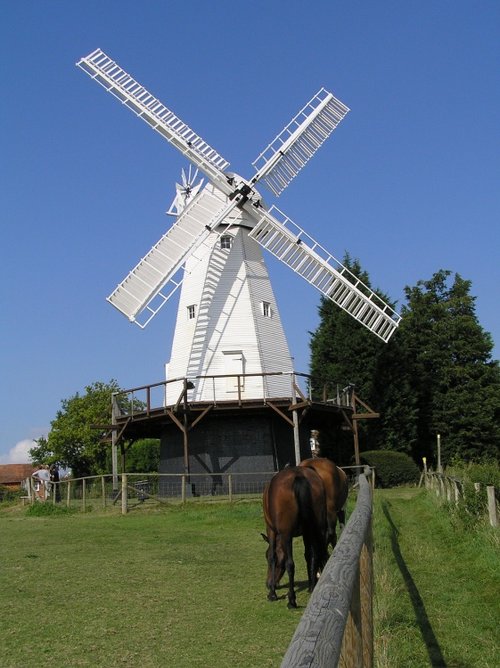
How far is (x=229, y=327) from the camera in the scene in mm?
27234

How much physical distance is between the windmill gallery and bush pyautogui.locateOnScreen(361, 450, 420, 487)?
5.20 metres

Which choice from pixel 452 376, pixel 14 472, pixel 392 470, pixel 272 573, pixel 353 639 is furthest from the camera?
pixel 14 472

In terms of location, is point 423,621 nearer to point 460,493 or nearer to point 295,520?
point 295,520

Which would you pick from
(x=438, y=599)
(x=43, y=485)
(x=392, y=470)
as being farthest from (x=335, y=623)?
(x=392, y=470)

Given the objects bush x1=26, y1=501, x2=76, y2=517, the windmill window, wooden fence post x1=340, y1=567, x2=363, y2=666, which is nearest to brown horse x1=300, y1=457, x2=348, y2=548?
wooden fence post x1=340, y1=567, x2=363, y2=666

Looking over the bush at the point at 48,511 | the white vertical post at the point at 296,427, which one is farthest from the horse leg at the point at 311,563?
the white vertical post at the point at 296,427

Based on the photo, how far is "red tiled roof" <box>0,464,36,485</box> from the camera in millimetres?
86000

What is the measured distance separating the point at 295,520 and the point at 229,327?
61.8 ft

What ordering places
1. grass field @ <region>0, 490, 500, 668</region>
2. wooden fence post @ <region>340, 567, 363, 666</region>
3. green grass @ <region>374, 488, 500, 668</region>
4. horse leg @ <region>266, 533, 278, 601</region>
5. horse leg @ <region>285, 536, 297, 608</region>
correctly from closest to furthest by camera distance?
wooden fence post @ <region>340, 567, 363, 666</region>
green grass @ <region>374, 488, 500, 668</region>
grass field @ <region>0, 490, 500, 668</region>
horse leg @ <region>285, 536, 297, 608</region>
horse leg @ <region>266, 533, 278, 601</region>

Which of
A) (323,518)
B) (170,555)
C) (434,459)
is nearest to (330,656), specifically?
(323,518)

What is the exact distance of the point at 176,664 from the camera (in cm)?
605

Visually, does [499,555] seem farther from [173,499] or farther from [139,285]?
[139,285]

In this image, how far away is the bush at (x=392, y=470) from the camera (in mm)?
33500

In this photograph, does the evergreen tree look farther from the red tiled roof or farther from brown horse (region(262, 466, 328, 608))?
the red tiled roof
